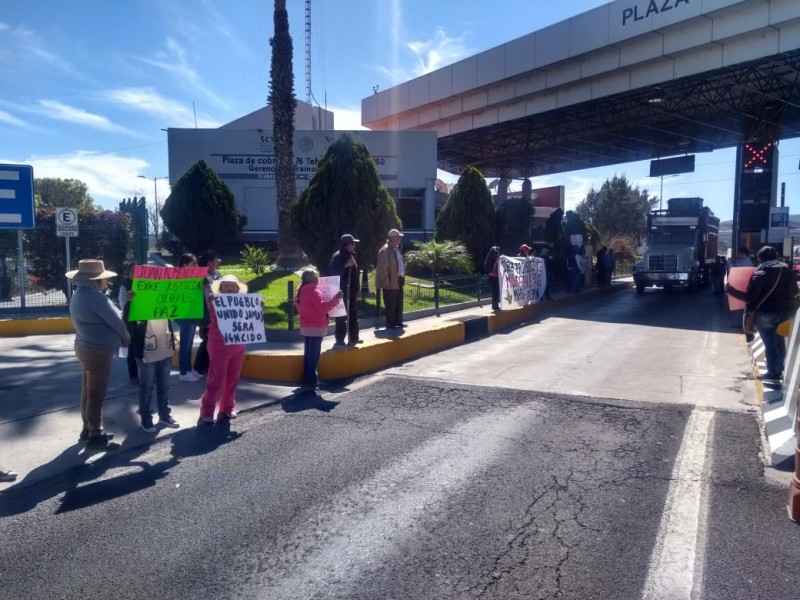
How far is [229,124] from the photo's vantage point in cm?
4200

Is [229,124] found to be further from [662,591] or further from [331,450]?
[662,591]

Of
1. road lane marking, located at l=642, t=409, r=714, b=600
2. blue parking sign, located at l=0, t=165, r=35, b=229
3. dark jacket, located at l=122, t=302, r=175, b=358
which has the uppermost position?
blue parking sign, located at l=0, t=165, r=35, b=229

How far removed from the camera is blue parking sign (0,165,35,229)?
40.5ft

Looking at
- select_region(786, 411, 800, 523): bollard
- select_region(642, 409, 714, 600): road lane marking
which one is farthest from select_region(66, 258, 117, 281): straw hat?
select_region(786, 411, 800, 523): bollard

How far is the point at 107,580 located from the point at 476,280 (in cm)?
1527

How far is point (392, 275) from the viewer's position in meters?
12.5

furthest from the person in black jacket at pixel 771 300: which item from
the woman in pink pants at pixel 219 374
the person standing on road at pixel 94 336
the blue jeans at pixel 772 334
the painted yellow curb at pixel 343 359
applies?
the person standing on road at pixel 94 336

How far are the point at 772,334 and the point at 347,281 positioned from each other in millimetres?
6016

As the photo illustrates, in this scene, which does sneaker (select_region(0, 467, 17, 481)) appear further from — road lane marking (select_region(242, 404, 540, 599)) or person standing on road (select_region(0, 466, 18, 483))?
road lane marking (select_region(242, 404, 540, 599))

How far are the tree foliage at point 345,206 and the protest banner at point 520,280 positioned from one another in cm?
319

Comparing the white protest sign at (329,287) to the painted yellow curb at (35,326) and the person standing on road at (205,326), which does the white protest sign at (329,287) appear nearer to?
the person standing on road at (205,326)

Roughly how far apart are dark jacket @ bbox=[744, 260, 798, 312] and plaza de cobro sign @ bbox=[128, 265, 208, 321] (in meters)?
7.00

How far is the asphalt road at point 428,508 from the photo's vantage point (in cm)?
404

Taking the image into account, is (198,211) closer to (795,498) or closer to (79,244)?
(79,244)
